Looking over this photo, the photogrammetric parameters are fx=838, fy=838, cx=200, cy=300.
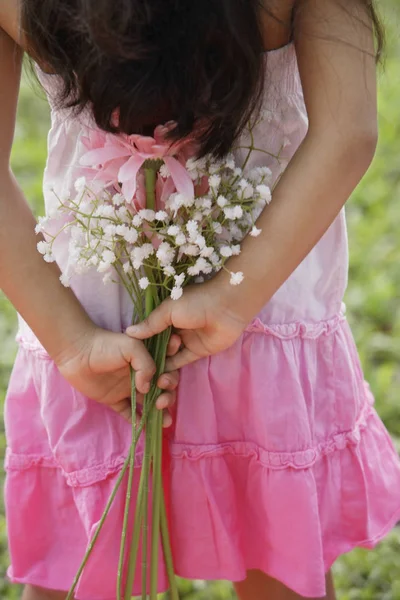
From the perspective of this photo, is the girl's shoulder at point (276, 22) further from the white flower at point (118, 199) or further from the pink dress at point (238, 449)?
the white flower at point (118, 199)

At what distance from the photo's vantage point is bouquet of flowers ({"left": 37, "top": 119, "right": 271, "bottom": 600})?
1235 mm

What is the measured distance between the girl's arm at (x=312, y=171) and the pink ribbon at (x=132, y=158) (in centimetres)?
14

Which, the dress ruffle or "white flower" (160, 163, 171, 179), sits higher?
"white flower" (160, 163, 171, 179)

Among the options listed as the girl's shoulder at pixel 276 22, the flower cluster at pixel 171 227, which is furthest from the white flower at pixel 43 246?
the girl's shoulder at pixel 276 22

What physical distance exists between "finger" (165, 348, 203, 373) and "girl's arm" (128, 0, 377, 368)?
62 millimetres

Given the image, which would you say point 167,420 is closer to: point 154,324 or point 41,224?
point 154,324

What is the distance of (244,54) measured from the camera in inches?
44.2

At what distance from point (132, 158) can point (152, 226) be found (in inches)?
A: 4.2

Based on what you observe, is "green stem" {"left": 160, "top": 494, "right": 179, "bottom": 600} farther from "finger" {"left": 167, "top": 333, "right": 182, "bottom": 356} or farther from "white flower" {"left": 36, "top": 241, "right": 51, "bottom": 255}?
"white flower" {"left": 36, "top": 241, "right": 51, "bottom": 255}

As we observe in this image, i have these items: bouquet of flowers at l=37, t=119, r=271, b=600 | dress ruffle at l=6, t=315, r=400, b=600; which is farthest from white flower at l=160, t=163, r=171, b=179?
dress ruffle at l=6, t=315, r=400, b=600

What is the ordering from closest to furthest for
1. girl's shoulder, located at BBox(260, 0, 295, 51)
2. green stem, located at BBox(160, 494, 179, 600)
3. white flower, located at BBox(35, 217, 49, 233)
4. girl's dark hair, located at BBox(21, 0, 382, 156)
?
girl's dark hair, located at BBox(21, 0, 382, 156), girl's shoulder, located at BBox(260, 0, 295, 51), white flower, located at BBox(35, 217, 49, 233), green stem, located at BBox(160, 494, 179, 600)

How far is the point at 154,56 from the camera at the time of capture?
3.60ft

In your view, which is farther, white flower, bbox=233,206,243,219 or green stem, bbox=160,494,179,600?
green stem, bbox=160,494,179,600

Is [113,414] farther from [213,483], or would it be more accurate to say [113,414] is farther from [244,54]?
[244,54]
